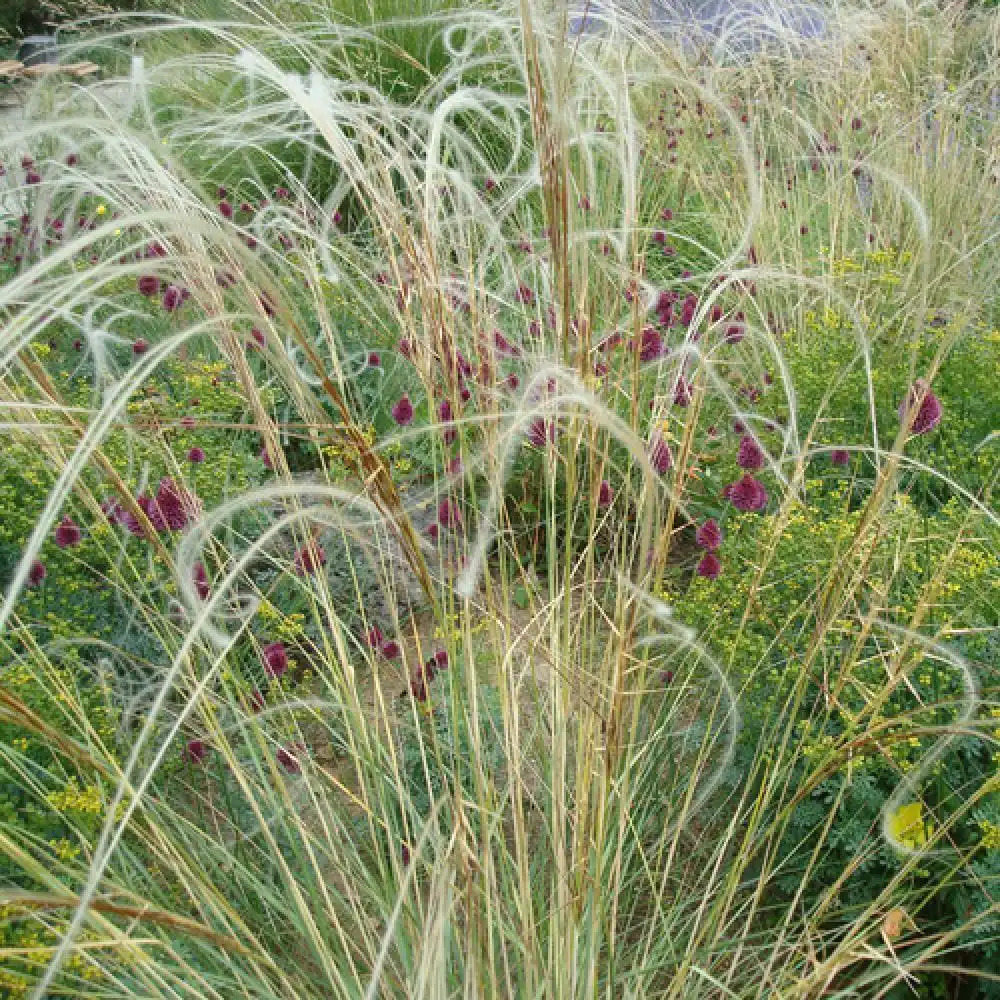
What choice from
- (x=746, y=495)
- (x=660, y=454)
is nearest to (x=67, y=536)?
(x=660, y=454)

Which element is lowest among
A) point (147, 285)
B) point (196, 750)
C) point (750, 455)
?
point (196, 750)

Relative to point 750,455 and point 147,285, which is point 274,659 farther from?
point 147,285

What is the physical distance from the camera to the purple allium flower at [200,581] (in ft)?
6.32

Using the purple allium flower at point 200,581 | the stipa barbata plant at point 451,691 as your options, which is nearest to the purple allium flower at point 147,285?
the stipa barbata plant at point 451,691

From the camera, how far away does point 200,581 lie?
2.05 m

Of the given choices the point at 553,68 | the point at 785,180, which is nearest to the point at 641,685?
the point at 553,68

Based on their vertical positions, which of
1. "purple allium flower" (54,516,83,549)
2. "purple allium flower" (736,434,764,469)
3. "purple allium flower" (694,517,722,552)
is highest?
"purple allium flower" (54,516,83,549)

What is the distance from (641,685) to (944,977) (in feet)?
2.36

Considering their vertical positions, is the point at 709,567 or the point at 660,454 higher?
the point at 660,454

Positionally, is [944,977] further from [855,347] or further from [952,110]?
[952,110]

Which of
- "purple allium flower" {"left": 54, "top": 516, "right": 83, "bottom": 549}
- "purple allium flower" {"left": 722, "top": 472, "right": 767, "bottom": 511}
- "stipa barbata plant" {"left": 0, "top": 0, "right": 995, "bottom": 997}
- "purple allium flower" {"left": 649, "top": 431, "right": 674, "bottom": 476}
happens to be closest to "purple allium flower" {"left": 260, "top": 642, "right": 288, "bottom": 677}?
"stipa barbata plant" {"left": 0, "top": 0, "right": 995, "bottom": 997}

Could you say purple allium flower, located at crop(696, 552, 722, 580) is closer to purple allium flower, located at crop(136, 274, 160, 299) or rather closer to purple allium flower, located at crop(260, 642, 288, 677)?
purple allium flower, located at crop(260, 642, 288, 677)

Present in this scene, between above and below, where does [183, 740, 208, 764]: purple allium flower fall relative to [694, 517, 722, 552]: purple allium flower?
below

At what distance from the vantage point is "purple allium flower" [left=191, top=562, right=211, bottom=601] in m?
1.93
